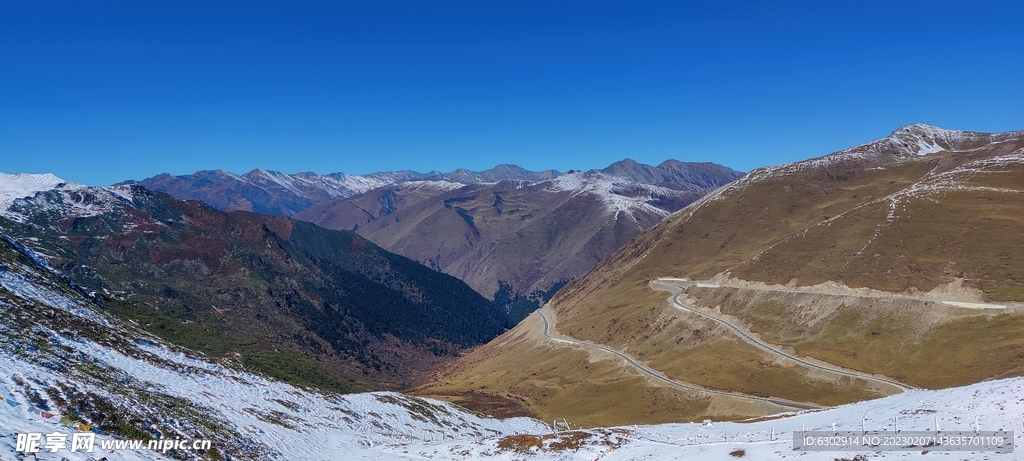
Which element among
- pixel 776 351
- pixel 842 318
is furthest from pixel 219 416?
pixel 842 318

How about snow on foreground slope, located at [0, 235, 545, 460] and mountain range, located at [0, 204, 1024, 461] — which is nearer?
mountain range, located at [0, 204, 1024, 461]

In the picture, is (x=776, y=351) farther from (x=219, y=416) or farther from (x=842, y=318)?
(x=219, y=416)

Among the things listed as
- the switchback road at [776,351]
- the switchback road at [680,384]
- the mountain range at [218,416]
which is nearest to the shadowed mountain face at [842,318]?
the switchback road at [776,351]

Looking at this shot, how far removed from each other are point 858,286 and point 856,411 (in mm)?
112070

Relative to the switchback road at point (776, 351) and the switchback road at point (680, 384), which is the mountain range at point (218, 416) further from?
the switchback road at point (776, 351)

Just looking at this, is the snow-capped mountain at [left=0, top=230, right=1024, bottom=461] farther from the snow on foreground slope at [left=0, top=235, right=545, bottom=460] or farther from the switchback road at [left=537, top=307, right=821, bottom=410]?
the switchback road at [left=537, top=307, right=821, bottom=410]

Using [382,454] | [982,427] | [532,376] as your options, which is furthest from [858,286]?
[382,454]

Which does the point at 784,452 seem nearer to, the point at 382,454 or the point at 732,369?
the point at 382,454

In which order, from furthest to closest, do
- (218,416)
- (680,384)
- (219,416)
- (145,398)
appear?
(680,384) → (219,416) → (218,416) → (145,398)

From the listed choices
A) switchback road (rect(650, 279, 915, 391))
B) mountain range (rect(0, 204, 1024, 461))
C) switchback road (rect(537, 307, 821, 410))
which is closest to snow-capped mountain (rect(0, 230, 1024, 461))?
mountain range (rect(0, 204, 1024, 461))

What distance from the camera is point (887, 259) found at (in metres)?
150

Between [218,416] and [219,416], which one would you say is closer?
[218,416]

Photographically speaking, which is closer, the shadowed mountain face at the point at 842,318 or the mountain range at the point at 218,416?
the mountain range at the point at 218,416

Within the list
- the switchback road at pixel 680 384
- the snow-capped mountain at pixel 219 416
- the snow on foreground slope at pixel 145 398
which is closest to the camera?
the snow-capped mountain at pixel 219 416
